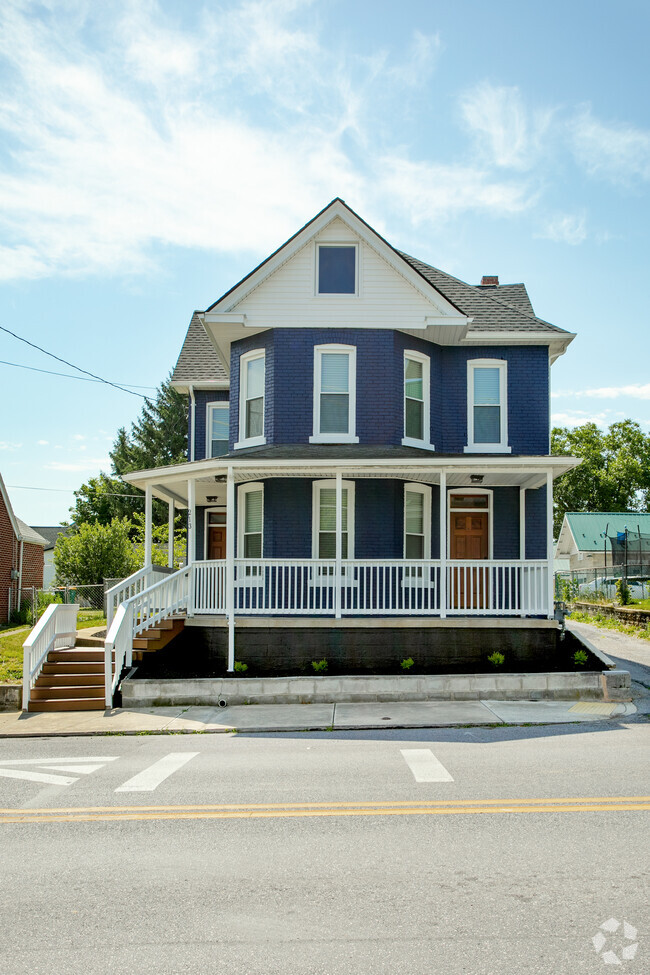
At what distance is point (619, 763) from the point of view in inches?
345

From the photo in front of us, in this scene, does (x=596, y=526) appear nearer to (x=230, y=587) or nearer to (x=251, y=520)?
(x=251, y=520)

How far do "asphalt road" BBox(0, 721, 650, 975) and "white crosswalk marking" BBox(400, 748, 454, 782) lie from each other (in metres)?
0.05

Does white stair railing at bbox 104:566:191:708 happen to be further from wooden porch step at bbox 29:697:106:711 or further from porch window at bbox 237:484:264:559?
porch window at bbox 237:484:264:559

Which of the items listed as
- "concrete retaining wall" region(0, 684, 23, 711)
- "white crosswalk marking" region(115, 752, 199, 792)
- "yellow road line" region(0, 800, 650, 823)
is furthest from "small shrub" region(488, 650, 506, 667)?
"concrete retaining wall" region(0, 684, 23, 711)

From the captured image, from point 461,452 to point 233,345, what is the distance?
5.94m

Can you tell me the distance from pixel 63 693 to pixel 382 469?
23.1ft

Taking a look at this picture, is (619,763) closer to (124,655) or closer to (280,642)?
(280,642)

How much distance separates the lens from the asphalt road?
4.41 m

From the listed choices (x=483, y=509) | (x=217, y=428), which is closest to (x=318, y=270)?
(x=217, y=428)

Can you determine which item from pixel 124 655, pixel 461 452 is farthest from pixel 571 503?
pixel 124 655

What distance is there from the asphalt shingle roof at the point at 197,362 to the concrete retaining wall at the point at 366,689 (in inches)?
390

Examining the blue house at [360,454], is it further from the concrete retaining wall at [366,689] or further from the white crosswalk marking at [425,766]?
the white crosswalk marking at [425,766]

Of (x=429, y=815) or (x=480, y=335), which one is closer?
(x=429, y=815)

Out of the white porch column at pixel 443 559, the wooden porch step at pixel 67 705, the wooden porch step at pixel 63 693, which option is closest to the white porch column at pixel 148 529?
the wooden porch step at pixel 63 693
